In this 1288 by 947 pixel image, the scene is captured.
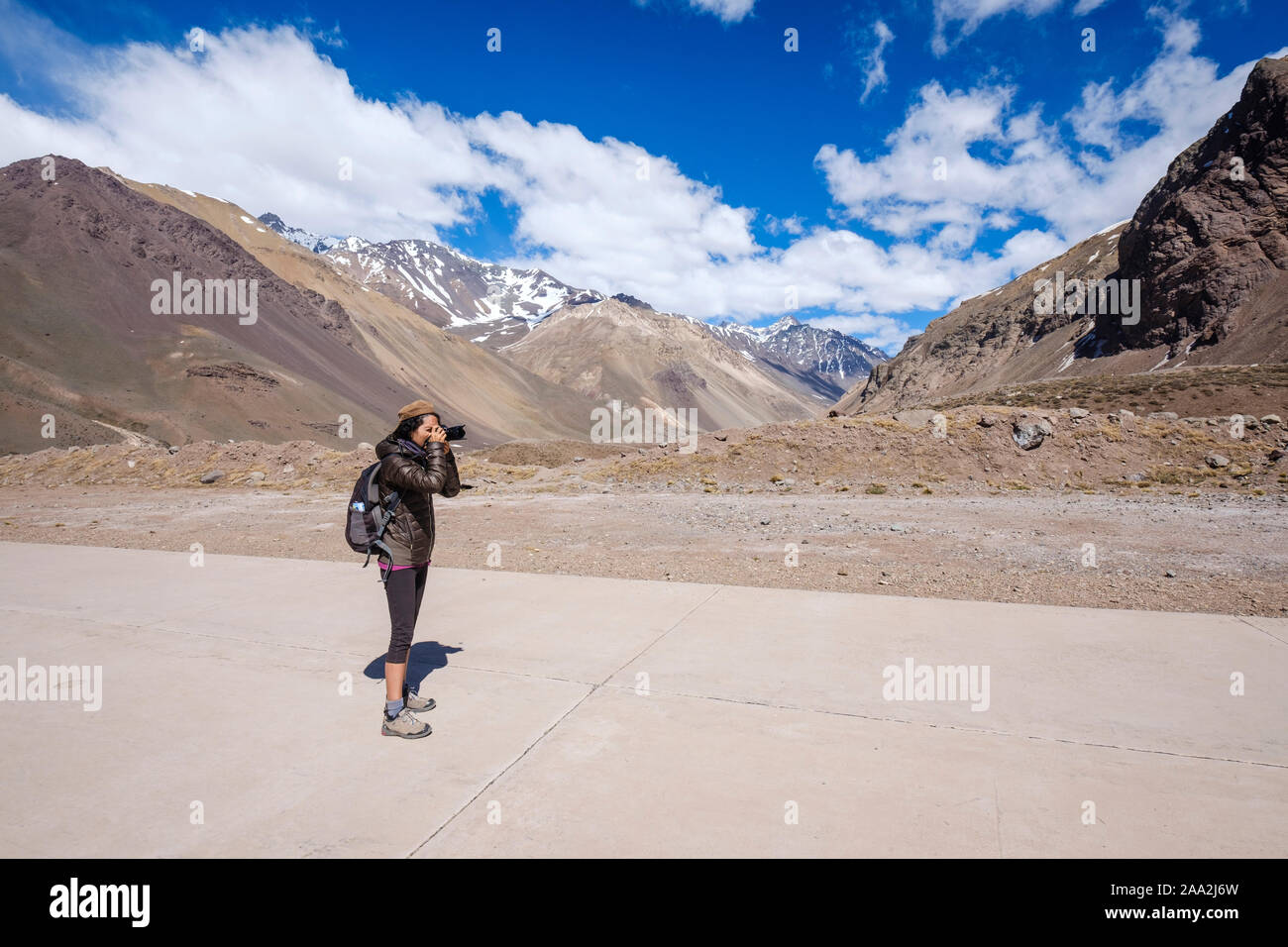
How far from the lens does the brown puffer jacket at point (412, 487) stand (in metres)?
3.98

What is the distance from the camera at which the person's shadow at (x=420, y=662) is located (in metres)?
4.77

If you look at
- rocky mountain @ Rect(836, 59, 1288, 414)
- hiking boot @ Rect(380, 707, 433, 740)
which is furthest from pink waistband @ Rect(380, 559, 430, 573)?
rocky mountain @ Rect(836, 59, 1288, 414)

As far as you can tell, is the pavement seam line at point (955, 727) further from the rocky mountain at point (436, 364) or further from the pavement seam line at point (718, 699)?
the rocky mountain at point (436, 364)

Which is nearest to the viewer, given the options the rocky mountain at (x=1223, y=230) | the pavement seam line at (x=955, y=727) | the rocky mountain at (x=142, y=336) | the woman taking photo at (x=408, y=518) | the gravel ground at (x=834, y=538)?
the pavement seam line at (x=955, y=727)

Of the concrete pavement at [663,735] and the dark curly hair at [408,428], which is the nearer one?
the concrete pavement at [663,735]

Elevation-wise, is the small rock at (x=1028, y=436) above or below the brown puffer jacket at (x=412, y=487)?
above

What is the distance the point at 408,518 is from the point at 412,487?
0.87 feet

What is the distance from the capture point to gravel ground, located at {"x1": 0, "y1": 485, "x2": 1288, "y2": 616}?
7742 mm

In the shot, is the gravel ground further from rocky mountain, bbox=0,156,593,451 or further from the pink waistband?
rocky mountain, bbox=0,156,593,451

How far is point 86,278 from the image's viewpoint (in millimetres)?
73312

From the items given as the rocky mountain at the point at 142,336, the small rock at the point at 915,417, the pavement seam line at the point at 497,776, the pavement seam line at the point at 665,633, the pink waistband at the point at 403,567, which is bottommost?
the pavement seam line at the point at 497,776

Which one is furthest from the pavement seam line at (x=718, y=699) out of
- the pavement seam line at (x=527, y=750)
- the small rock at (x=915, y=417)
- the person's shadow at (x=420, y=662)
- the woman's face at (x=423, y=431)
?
the small rock at (x=915, y=417)

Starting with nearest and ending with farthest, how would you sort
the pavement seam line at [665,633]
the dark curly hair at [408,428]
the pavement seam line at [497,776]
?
the pavement seam line at [497,776] → the dark curly hair at [408,428] → the pavement seam line at [665,633]
